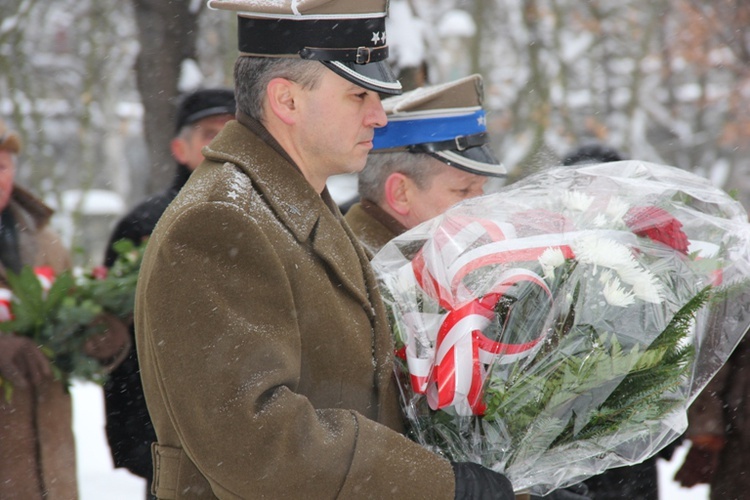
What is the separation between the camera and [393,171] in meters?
3.07

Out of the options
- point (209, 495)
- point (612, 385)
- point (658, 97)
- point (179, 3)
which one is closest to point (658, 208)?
point (612, 385)

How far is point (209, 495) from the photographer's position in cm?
205

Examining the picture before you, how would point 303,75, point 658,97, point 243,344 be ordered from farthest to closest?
point 658,97
point 303,75
point 243,344

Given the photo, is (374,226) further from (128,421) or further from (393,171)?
(128,421)

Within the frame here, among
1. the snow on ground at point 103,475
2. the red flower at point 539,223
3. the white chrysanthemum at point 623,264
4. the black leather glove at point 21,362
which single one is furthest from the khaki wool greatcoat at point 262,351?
the snow on ground at point 103,475

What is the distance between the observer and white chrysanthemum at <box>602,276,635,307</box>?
196cm

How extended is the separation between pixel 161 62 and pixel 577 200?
5437 millimetres

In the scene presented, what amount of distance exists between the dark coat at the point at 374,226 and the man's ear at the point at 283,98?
818 mm

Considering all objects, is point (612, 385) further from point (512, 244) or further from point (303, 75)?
point (303, 75)

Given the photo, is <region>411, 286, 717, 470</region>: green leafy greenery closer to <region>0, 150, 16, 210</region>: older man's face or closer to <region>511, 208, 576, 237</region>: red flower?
<region>511, 208, 576, 237</region>: red flower

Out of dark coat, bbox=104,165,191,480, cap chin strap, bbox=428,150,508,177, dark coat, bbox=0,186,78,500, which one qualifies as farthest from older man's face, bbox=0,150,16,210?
cap chin strap, bbox=428,150,508,177

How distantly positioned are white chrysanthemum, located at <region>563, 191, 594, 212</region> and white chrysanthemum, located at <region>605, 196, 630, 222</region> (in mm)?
52

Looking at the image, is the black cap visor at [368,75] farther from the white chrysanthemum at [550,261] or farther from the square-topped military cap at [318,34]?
the white chrysanthemum at [550,261]

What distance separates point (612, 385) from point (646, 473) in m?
1.84
